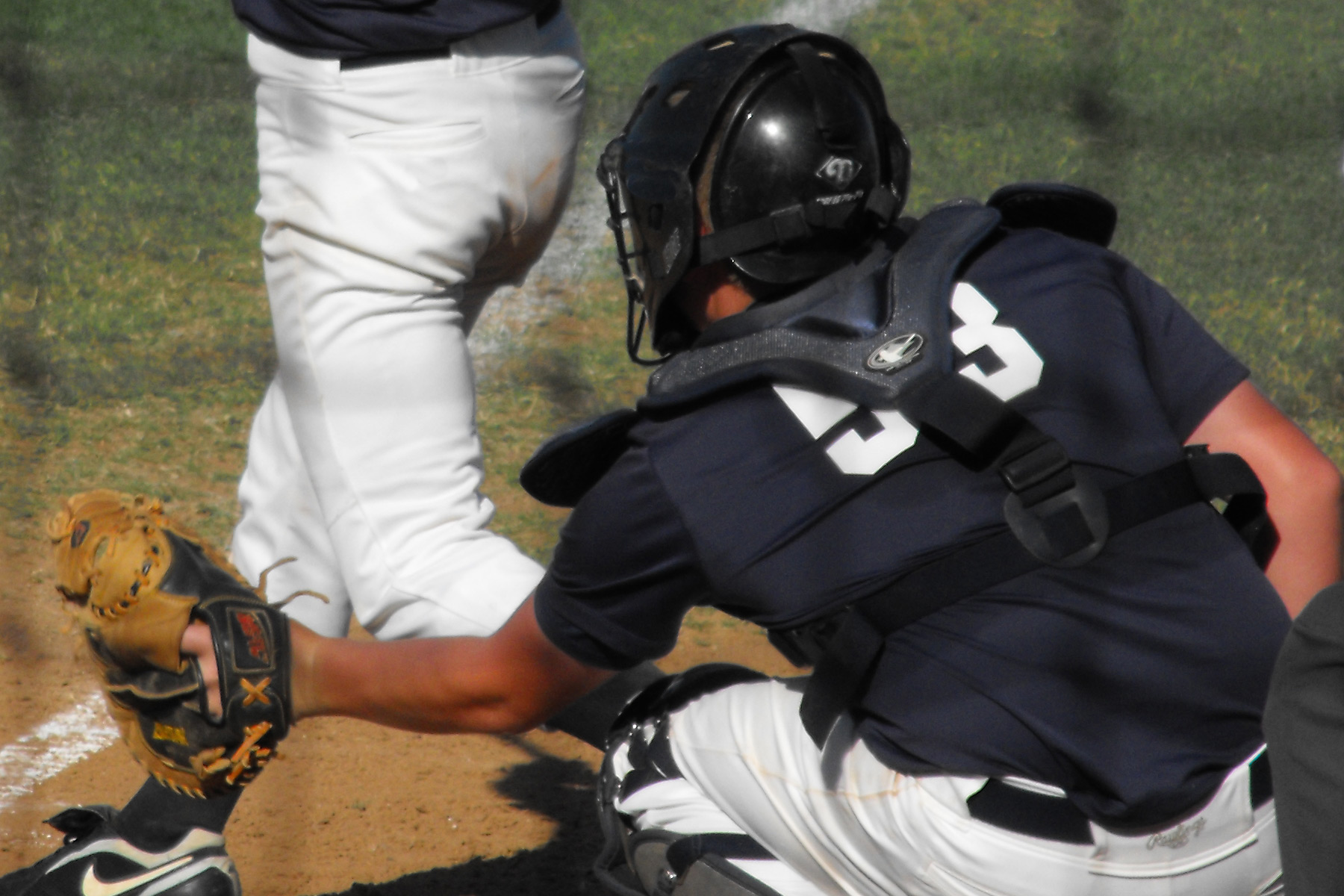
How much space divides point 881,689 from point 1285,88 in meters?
6.68

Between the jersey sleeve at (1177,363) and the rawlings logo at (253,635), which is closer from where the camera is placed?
the jersey sleeve at (1177,363)

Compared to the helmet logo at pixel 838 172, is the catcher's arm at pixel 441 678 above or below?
below

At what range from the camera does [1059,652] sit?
1.55m

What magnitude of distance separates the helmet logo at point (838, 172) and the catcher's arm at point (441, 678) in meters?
0.60

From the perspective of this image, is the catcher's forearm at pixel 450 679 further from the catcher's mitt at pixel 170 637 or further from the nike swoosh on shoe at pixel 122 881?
the nike swoosh on shoe at pixel 122 881

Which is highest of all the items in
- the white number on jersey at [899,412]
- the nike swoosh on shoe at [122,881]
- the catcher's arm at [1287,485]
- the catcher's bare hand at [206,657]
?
the white number on jersey at [899,412]

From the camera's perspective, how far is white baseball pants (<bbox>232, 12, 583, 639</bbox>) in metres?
2.27

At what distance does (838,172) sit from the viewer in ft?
5.54

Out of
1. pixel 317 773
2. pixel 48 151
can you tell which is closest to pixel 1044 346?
pixel 317 773

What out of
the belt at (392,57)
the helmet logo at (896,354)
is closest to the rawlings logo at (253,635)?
the belt at (392,57)

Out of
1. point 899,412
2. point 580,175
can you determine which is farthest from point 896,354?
point 580,175

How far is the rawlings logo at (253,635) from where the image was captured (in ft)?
6.64

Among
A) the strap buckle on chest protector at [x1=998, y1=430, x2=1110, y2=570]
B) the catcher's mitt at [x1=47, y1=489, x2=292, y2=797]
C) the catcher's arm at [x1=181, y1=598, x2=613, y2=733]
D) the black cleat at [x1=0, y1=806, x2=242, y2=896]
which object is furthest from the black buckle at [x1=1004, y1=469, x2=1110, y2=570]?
the black cleat at [x1=0, y1=806, x2=242, y2=896]

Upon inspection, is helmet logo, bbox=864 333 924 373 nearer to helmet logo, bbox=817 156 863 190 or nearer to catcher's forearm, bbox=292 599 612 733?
helmet logo, bbox=817 156 863 190
